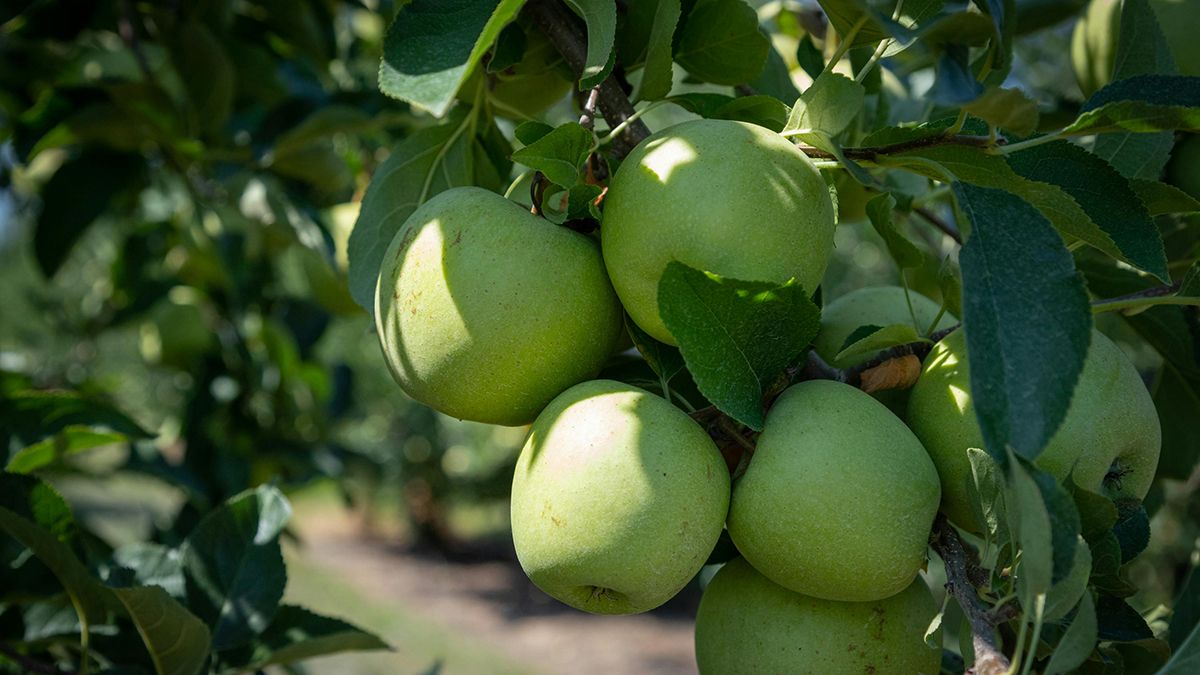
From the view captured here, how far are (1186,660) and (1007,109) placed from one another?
0.40 metres

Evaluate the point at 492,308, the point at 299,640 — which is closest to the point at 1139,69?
the point at 492,308

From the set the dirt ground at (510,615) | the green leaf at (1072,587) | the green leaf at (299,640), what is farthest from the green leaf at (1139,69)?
the dirt ground at (510,615)

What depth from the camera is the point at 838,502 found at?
2.21 feet

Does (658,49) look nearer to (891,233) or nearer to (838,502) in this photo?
(891,233)

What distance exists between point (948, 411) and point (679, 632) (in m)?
6.05

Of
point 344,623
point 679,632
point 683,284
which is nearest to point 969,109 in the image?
point 683,284

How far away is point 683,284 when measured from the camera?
0.66 m

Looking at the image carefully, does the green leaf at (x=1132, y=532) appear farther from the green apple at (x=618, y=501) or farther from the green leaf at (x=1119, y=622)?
the green apple at (x=618, y=501)

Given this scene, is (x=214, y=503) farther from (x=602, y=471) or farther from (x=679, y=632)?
(x=679, y=632)

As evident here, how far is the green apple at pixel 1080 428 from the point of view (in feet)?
2.27

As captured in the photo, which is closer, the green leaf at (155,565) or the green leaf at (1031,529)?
the green leaf at (1031,529)

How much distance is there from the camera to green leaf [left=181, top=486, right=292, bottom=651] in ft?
3.35

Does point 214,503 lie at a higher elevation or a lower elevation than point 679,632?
higher

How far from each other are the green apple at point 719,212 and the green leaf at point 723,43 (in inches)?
7.4
